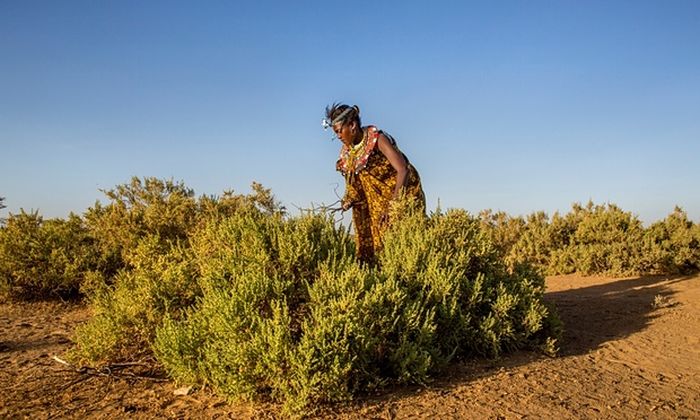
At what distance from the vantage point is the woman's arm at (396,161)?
18.8 feet

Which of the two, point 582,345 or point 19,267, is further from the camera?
point 19,267

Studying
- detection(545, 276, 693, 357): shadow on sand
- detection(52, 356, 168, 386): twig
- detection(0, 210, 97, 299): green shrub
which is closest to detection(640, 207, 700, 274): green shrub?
detection(545, 276, 693, 357): shadow on sand

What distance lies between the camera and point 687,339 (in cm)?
568

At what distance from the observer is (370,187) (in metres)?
6.21

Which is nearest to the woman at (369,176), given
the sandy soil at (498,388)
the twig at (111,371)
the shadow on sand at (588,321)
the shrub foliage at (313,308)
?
the shrub foliage at (313,308)

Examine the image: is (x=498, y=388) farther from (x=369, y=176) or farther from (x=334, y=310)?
(x=369, y=176)

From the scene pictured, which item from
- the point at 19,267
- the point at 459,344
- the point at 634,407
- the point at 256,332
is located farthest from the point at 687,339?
the point at 19,267

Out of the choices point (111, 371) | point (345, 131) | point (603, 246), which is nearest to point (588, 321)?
point (345, 131)

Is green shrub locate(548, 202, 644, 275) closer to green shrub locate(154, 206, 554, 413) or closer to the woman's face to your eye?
green shrub locate(154, 206, 554, 413)

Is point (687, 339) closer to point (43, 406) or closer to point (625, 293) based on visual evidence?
point (625, 293)

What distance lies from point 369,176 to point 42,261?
670 centimetres

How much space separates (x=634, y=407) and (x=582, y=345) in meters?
1.76

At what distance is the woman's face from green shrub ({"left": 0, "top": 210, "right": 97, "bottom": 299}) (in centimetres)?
529

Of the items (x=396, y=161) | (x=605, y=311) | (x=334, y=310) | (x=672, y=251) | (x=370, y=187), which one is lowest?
(x=605, y=311)
